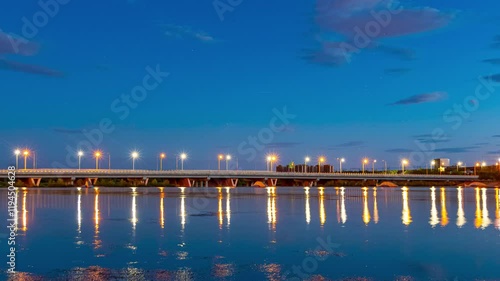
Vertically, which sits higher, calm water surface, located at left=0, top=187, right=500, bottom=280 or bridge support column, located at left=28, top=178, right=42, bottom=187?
bridge support column, located at left=28, top=178, right=42, bottom=187

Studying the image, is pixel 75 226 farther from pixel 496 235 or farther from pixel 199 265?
pixel 496 235

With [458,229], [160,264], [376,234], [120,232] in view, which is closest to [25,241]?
[120,232]

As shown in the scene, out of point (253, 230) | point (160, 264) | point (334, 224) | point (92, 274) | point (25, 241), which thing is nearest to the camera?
point (92, 274)

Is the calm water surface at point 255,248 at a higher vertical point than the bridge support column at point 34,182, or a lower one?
lower

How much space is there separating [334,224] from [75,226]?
18.3 m

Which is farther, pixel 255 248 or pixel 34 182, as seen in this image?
pixel 34 182

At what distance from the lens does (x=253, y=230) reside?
3562cm

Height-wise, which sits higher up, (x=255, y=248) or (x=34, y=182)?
(x=34, y=182)

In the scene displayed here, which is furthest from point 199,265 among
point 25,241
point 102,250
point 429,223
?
point 429,223

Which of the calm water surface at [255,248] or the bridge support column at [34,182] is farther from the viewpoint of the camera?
the bridge support column at [34,182]

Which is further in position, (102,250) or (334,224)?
(334,224)

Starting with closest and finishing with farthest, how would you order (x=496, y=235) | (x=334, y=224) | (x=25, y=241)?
(x=25, y=241) < (x=496, y=235) < (x=334, y=224)

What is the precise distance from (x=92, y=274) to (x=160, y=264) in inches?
121

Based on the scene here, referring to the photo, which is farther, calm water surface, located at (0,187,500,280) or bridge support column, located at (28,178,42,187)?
bridge support column, located at (28,178,42,187)
